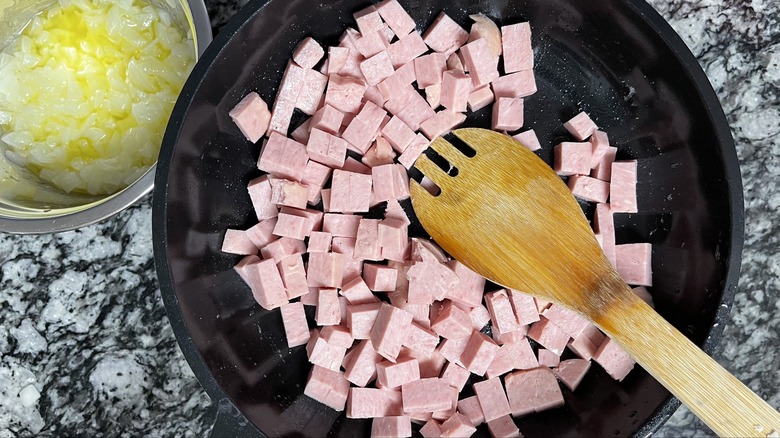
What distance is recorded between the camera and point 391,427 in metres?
1.61

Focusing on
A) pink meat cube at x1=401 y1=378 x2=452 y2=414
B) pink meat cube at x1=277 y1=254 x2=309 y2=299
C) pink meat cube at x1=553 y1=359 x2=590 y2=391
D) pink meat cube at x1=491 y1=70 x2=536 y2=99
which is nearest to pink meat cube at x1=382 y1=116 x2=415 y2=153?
pink meat cube at x1=491 y1=70 x2=536 y2=99

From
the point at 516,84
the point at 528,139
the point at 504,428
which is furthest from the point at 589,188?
the point at 504,428

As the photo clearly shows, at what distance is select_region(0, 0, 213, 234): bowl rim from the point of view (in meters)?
1.52

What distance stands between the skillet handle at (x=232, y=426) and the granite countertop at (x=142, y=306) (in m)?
0.28

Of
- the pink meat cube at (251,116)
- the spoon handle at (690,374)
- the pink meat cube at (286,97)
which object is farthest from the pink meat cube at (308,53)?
the spoon handle at (690,374)

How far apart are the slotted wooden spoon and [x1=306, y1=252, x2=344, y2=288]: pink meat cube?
24 centimetres

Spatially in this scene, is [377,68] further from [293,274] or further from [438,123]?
[293,274]

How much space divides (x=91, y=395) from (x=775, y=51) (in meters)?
2.08

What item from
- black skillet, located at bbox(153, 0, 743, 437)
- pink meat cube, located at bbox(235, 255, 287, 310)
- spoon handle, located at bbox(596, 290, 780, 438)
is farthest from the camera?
pink meat cube, located at bbox(235, 255, 287, 310)

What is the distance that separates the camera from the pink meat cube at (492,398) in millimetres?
1664

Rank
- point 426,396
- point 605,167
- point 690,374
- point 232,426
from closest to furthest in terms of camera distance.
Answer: point 690,374, point 232,426, point 426,396, point 605,167

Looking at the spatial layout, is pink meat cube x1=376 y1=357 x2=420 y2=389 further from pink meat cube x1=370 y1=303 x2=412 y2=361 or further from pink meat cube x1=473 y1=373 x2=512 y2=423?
pink meat cube x1=473 y1=373 x2=512 y2=423

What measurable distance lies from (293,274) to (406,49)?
0.64 metres

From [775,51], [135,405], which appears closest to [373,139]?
[135,405]
